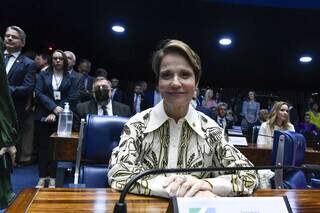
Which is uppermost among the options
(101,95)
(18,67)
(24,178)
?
(18,67)

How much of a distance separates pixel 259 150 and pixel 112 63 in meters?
6.73

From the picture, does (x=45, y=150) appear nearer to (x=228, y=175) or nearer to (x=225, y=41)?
(x=228, y=175)

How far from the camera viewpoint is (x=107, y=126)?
2139mm

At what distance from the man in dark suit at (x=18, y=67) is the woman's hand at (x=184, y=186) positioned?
9.57ft

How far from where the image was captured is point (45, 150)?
4090 mm

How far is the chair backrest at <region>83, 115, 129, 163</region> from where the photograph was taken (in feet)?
6.86

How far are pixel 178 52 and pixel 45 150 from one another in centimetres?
303

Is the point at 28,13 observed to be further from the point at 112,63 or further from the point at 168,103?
the point at 168,103

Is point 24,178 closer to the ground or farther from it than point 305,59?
closer to the ground

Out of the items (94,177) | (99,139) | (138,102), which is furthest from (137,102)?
(94,177)

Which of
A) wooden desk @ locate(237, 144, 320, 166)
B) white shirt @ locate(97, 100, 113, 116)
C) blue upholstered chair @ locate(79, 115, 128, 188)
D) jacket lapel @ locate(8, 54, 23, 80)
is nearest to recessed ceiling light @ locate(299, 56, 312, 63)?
wooden desk @ locate(237, 144, 320, 166)

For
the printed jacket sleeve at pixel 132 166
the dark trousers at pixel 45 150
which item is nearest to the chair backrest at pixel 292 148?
the printed jacket sleeve at pixel 132 166

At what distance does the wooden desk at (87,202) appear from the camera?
A: 3.18ft

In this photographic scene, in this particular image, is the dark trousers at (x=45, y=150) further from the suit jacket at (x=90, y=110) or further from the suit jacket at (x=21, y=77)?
the suit jacket at (x=90, y=110)
